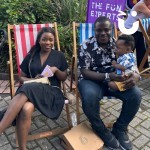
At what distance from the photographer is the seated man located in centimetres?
294

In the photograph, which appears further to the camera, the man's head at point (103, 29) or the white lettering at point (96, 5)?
the white lettering at point (96, 5)

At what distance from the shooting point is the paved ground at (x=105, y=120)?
3109mm

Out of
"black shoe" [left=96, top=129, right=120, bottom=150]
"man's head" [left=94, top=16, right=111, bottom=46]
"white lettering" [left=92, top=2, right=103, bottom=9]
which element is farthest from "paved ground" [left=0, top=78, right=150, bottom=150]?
"white lettering" [left=92, top=2, right=103, bottom=9]

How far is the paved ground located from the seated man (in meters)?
0.29

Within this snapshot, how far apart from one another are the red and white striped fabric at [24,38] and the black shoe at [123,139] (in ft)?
5.25

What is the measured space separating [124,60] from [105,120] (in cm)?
105

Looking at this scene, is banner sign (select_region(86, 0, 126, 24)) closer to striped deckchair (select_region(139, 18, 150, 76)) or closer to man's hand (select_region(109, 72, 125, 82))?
striped deckchair (select_region(139, 18, 150, 76))

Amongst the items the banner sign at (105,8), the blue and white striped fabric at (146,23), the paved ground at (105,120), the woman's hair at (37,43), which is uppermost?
the banner sign at (105,8)

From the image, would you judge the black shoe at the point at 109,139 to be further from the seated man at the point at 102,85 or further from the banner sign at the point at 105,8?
the banner sign at the point at 105,8

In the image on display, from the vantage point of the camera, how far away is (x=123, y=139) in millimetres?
3076

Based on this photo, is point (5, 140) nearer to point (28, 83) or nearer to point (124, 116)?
point (28, 83)

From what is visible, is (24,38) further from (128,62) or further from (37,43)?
(128,62)

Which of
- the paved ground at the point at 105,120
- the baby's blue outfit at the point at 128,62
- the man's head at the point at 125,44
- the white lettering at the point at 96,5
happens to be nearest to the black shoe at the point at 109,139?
the paved ground at the point at 105,120

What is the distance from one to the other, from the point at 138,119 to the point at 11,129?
1786 millimetres
